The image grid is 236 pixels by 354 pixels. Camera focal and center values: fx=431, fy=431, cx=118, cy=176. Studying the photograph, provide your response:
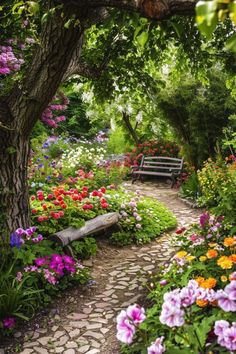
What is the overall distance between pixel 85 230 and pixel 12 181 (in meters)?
1.57

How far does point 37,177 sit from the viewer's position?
8.36 metres

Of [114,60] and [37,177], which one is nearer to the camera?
[114,60]

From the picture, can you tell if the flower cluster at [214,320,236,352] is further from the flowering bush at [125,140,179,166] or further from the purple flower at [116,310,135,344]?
the flowering bush at [125,140,179,166]

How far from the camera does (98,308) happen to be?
4.66 m

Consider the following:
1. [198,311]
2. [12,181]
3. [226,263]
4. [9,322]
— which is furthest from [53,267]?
[226,263]

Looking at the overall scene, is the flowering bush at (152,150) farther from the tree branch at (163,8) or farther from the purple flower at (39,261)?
the tree branch at (163,8)

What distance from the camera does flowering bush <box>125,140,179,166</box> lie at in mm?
14242

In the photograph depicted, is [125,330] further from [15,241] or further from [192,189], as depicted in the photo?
[192,189]

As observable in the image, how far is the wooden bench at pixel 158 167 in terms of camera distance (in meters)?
12.8

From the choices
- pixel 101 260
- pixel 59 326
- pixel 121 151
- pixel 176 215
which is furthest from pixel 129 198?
pixel 121 151

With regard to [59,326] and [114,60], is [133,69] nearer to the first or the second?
[114,60]

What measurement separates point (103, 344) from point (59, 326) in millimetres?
588

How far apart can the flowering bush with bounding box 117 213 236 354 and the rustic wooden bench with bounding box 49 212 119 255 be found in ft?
5.23

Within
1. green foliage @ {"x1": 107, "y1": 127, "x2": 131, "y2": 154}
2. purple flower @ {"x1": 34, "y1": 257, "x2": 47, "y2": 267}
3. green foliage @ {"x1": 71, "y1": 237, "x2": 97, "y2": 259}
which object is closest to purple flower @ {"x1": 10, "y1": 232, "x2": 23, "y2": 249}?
purple flower @ {"x1": 34, "y1": 257, "x2": 47, "y2": 267}
